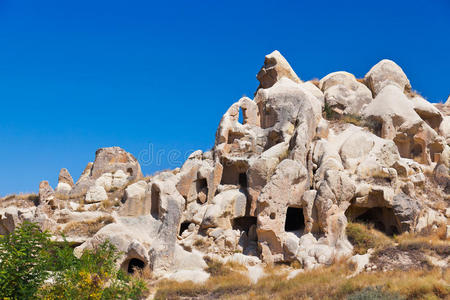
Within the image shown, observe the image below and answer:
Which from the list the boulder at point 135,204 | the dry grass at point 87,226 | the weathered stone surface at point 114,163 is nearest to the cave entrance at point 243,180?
the boulder at point 135,204

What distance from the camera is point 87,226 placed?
2066 centimetres

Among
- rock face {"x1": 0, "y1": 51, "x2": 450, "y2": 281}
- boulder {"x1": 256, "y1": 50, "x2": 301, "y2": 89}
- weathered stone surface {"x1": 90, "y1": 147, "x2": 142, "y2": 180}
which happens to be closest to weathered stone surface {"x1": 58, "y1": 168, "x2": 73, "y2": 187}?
rock face {"x1": 0, "y1": 51, "x2": 450, "y2": 281}

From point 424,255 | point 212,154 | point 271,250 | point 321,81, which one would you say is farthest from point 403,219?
point 321,81

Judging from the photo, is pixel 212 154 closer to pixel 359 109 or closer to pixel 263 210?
pixel 263 210

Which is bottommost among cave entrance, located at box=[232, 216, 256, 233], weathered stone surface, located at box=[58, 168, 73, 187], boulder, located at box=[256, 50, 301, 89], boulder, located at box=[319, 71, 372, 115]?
cave entrance, located at box=[232, 216, 256, 233]

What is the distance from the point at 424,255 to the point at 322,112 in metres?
11.6

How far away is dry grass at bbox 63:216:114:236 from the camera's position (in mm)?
20344

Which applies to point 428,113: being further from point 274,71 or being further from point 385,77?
point 274,71

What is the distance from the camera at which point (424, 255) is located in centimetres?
1816

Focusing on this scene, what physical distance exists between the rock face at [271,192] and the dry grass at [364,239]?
375mm

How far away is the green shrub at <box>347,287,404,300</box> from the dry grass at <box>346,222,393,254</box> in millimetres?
4750

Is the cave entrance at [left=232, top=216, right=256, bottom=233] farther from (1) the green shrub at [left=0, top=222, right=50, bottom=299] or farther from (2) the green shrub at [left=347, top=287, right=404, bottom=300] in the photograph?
(1) the green shrub at [left=0, top=222, right=50, bottom=299]

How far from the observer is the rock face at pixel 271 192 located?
19719 millimetres

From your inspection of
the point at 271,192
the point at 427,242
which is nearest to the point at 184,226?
the point at 271,192
